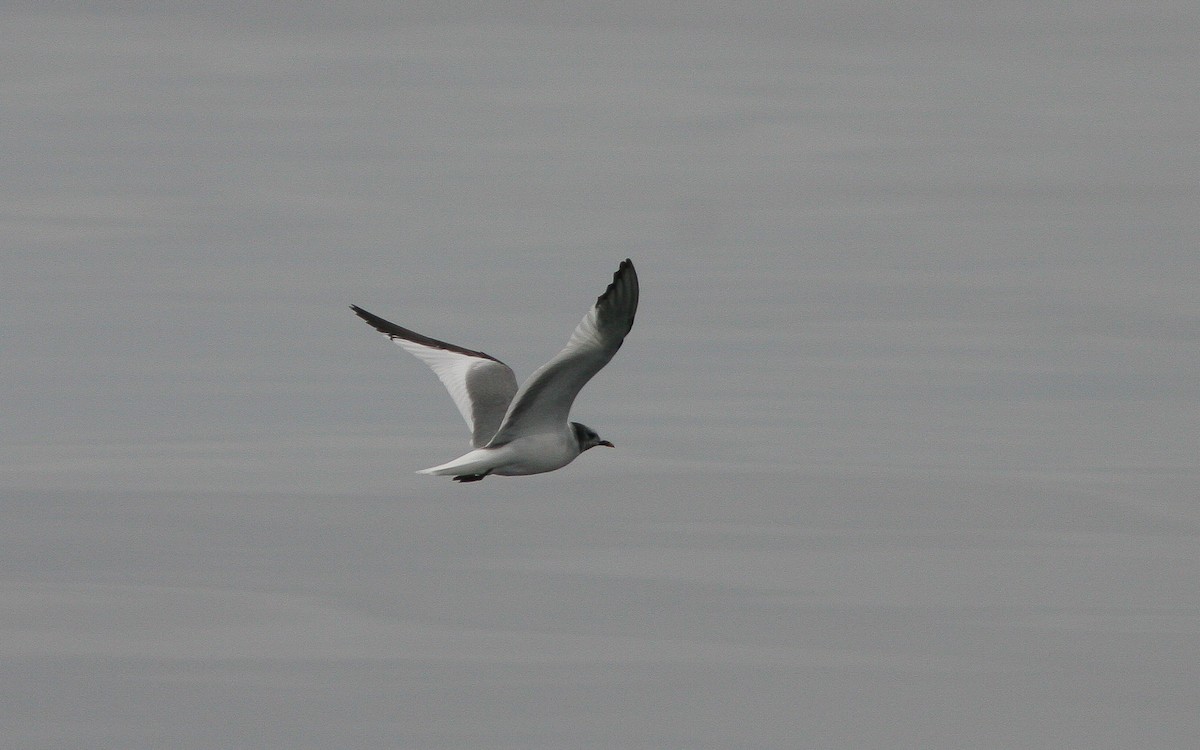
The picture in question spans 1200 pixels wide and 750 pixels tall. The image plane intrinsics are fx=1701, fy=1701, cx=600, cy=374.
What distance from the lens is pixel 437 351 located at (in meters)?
17.2

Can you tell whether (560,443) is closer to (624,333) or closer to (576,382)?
(576,382)

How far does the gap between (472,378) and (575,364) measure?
3409mm

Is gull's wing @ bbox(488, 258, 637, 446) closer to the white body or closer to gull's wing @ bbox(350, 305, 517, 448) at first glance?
the white body

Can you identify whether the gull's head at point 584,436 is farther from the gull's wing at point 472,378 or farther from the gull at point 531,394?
the gull's wing at point 472,378

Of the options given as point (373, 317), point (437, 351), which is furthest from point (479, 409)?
point (373, 317)

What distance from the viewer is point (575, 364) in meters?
12.9

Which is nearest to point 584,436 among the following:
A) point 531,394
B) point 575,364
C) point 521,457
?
point 521,457

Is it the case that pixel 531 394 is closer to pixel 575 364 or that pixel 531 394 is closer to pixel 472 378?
pixel 575 364

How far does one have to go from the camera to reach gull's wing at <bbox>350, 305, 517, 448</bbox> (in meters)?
15.4

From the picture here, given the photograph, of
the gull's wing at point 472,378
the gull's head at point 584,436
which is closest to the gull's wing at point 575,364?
the gull's head at point 584,436

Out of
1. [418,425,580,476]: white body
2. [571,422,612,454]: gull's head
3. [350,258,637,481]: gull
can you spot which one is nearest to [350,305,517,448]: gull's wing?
[350,258,637,481]: gull

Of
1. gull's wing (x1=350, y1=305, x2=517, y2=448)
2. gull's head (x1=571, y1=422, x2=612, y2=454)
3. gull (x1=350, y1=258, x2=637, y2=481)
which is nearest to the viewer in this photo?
gull (x1=350, y1=258, x2=637, y2=481)

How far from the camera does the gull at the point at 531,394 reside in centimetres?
1228

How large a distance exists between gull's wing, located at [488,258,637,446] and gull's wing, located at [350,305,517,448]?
126cm
